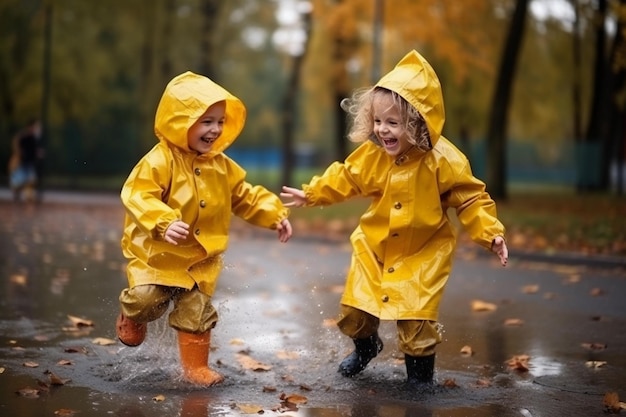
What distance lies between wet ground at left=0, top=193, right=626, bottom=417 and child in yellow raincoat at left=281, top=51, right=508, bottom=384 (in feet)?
1.31

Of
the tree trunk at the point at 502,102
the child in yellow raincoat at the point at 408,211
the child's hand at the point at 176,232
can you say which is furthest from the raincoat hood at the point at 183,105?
the tree trunk at the point at 502,102

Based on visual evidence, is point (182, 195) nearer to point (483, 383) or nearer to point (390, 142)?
point (390, 142)

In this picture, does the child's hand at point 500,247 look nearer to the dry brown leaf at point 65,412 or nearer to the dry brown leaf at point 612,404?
the dry brown leaf at point 612,404

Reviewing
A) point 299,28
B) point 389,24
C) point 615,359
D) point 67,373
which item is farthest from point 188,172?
point 299,28

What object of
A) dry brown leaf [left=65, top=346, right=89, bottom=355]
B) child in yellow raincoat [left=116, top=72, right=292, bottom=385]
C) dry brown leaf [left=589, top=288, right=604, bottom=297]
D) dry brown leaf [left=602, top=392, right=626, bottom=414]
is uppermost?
child in yellow raincoat [left=116, top=72, right=292, bottom=385]

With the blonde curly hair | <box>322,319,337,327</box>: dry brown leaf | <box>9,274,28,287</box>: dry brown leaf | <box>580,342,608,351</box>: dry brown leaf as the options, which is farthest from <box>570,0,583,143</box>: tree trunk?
the blonde curly hair

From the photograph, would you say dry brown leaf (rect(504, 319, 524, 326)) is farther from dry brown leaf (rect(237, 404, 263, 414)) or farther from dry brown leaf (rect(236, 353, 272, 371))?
dry brown leaf (rect(237, 404, 263, 414))

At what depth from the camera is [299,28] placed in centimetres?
3078

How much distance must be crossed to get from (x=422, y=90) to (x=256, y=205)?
1257 millimetres

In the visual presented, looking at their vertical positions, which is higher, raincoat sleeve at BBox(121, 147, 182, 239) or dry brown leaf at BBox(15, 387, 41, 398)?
raincoat sleeve at BBox(121, 147, 182, 239)

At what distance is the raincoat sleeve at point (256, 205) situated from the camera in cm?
654

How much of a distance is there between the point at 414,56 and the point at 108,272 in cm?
682

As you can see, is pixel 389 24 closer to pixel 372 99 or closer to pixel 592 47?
pixel 592 47

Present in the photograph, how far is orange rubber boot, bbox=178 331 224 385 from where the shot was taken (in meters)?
6.10
